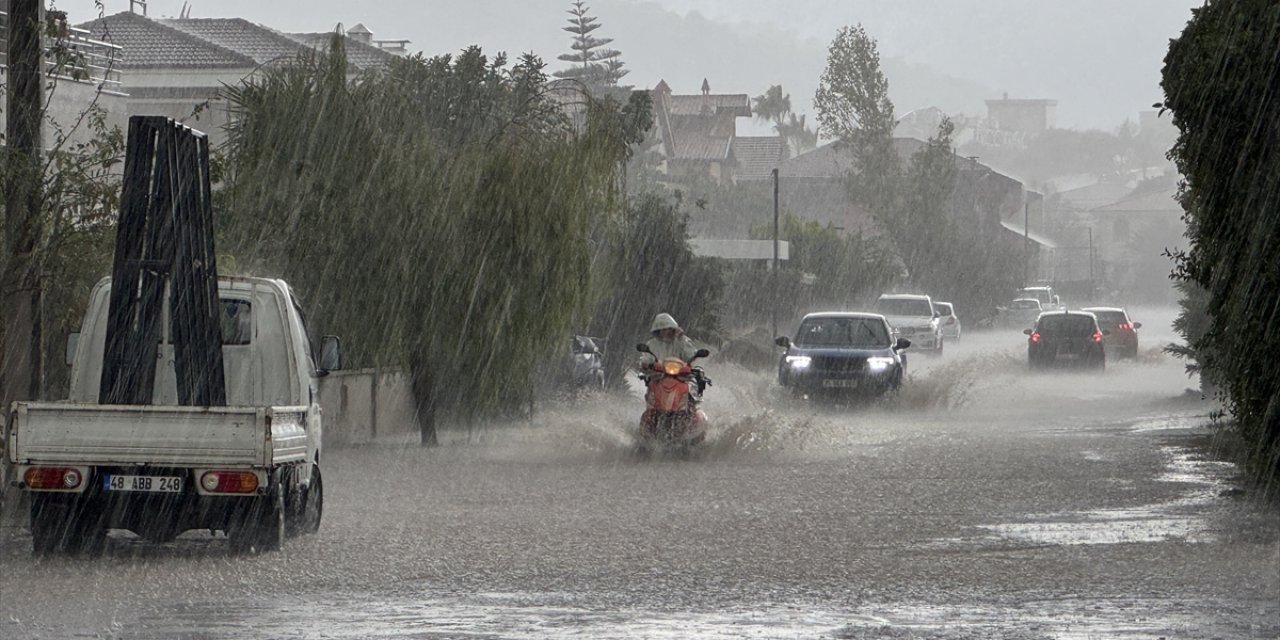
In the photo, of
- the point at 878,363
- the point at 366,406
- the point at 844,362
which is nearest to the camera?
the point at 366,406

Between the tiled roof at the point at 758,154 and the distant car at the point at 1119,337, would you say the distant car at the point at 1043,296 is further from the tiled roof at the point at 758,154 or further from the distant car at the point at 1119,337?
the tiled roof at the point at 758,154

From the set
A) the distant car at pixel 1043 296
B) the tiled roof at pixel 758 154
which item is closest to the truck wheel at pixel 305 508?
the distant car at pixel 1043 296

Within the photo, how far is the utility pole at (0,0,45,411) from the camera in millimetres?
14641

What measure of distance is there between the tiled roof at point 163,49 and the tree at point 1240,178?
41.0 m

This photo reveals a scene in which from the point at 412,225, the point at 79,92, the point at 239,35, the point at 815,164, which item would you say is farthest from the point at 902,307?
the point at 815,164

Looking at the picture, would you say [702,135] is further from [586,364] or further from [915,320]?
[586,364]

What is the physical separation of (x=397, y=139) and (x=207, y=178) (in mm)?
8272

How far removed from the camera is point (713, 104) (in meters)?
134

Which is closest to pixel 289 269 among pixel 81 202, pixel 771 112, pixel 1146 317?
pixel 81 202

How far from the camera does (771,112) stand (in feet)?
542

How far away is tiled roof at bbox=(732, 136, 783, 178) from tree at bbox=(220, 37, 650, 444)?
359 feet

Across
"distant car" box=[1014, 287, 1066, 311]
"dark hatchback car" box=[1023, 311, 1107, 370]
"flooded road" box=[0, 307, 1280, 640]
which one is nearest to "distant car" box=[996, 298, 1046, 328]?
"distant car" box=[1014, 287, 1066, 311]

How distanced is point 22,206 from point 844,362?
57.4 feet

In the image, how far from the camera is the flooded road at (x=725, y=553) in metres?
9.43
